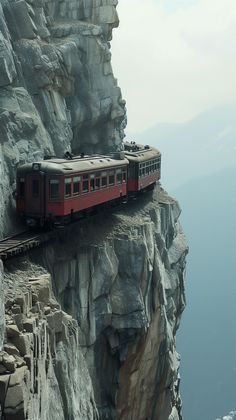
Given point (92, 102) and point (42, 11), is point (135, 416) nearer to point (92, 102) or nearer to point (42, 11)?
point (92, 102)

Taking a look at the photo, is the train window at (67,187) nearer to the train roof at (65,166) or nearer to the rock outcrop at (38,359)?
the train roof at (65,166)

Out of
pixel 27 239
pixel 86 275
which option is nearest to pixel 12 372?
pixel 27 239

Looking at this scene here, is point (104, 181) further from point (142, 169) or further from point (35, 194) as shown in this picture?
point (142, 169)

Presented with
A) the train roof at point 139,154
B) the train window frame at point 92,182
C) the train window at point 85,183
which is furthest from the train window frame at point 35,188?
the train roof at point 139,154

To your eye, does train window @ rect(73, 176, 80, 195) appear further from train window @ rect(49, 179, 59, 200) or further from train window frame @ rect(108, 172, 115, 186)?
train window frame @ rect(108, 172, 115, 186)

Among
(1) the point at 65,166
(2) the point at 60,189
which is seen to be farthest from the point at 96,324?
(1) the point at 65,166

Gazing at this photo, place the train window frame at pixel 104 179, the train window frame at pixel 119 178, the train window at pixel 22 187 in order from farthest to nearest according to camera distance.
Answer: the train window frame at pixel 119 178 → the train window frame at pixel 104 179 → the train window at pixel 22 187
